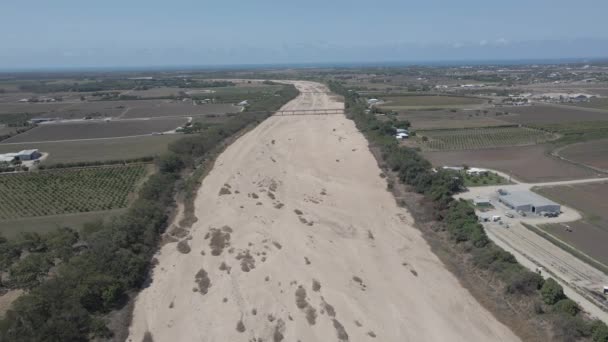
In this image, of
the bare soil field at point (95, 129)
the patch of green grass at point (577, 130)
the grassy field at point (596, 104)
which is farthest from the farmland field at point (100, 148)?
the grassy field at point (596, 104)

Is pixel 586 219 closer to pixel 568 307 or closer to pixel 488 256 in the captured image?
pixel 488 256

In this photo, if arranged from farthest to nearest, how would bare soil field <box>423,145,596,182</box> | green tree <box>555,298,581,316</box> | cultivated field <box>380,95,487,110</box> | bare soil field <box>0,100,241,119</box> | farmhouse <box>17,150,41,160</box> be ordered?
cultivated field <box>380,95,487,110</box> → bare soil field <box>0,100,241,119</box> → farmhouse <box>17,150,41,160</box> → bare soil field <box>423,145,596,182</box> → green tree <box>555,298,581,316</box>

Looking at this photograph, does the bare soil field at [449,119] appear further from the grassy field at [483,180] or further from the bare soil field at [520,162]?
the grassy field at [483,180]

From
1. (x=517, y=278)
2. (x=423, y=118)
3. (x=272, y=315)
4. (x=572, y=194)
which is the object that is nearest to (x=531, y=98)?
(x=423, y=118)

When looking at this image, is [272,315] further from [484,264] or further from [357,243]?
[484,264]

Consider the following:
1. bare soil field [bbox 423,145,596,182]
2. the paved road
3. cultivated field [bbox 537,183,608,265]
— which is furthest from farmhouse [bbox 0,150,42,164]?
cultivated field [bbox 537,183,608,265]

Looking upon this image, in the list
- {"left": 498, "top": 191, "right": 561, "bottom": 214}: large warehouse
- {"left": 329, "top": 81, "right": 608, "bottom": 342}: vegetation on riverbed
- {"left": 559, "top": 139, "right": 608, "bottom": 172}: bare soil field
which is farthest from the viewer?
{"left": 559, "top": 139, "right": 608, "bottom": 172}: bare soil field

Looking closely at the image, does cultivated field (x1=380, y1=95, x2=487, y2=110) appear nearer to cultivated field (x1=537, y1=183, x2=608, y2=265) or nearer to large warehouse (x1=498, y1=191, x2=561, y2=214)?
cultivated field (x1=537, y1=183, x2=608, y2=265)
